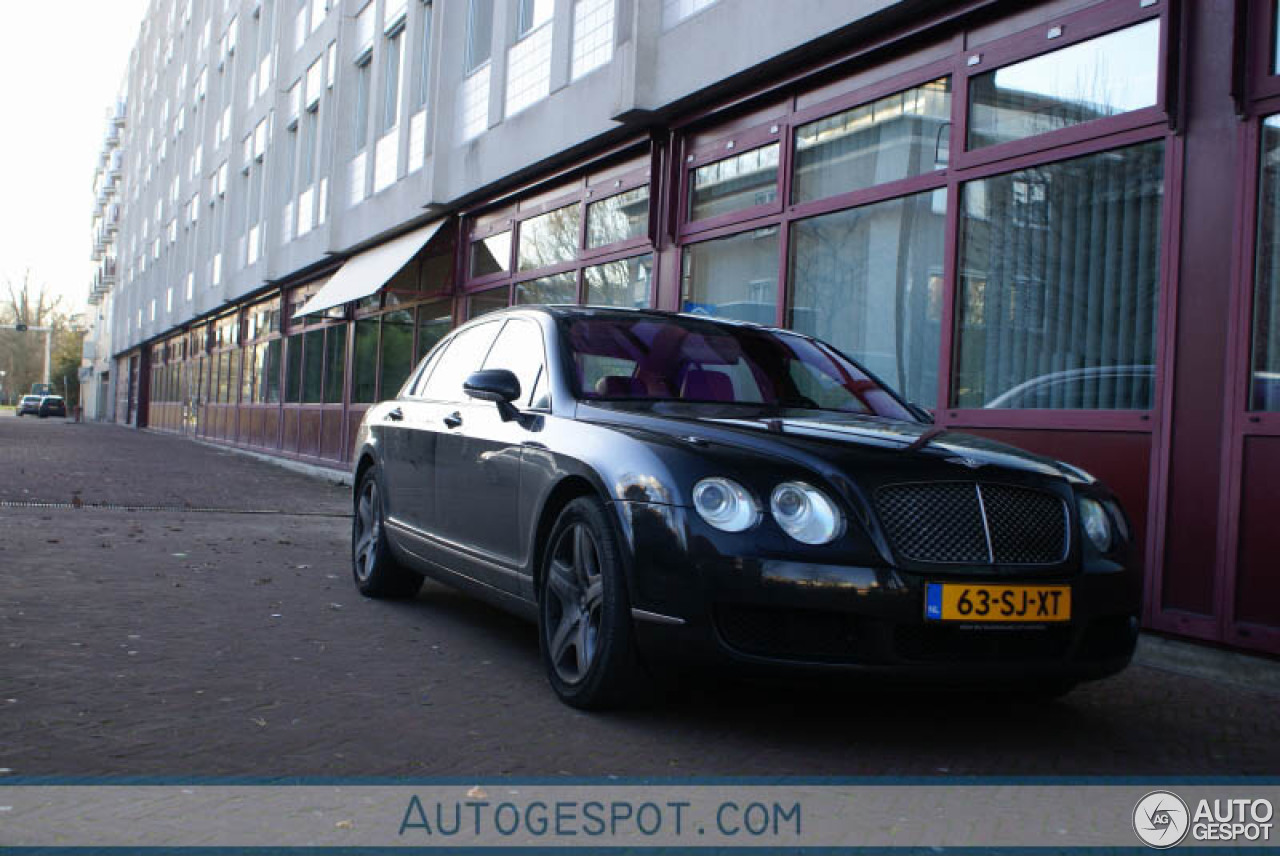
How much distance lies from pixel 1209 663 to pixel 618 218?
26.8 ft

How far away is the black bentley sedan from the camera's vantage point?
3.96 metres

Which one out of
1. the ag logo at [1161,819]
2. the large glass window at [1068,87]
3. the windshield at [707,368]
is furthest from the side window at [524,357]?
the large glass window at [1068,87]

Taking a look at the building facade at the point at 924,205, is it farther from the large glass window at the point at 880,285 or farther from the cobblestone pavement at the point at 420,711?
the cobblestone pavement at the point at 420,711

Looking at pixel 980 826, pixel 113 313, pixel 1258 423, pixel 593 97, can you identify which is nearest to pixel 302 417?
pixel 593 97

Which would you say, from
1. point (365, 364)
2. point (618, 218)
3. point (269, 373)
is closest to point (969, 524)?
point (618, 218)

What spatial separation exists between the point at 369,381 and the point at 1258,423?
639 inches

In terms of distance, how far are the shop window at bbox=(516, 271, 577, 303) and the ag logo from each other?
10.4 metres

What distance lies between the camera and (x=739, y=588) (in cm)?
395

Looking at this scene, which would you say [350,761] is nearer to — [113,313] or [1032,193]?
[1032,193]

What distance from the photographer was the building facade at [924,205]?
6309 millimetres

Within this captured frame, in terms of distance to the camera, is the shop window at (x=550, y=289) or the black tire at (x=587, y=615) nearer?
the black tire at (x=587, y=615)

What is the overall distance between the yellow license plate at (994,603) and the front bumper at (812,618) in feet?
0.08

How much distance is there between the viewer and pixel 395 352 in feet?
64.4

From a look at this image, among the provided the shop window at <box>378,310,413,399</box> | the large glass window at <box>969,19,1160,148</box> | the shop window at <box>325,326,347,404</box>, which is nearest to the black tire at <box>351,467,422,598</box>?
the large glass window at <box>969,19,1160,148</box>
